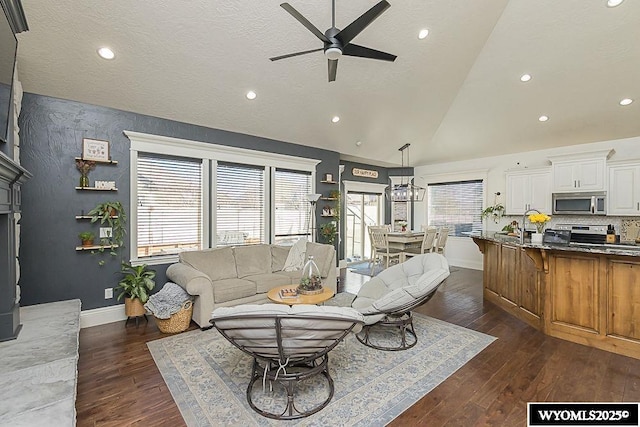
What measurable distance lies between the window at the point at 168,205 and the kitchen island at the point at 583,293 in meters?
4.70

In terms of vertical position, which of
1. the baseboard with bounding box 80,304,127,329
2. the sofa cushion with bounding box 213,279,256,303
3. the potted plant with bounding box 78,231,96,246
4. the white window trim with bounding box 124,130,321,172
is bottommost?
the baseboard with bounding box 80,304,127,329

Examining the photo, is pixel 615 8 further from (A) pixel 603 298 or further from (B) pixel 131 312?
(B) pixel 131 312

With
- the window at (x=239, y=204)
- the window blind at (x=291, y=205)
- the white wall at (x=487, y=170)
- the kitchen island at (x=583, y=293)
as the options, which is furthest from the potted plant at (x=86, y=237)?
the white wall at (x=487, y=170)

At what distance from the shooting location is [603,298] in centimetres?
309

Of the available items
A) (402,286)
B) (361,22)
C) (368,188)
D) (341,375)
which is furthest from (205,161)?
(368,188)

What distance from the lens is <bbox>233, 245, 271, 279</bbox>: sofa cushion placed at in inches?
182

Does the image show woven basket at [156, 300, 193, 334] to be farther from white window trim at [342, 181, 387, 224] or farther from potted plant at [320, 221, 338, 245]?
white window trim at [342, 181, 387, 224]

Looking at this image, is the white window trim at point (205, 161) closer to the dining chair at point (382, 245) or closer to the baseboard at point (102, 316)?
the baseboard at point (102, 316)

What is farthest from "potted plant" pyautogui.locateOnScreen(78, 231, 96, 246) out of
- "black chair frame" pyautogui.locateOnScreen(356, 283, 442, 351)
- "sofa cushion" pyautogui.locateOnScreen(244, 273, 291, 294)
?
"black chair frame" pyautogui.locateOnScreen(356, 283, 442, 351)

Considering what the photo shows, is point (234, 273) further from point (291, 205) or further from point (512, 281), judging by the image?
point (512, 281)

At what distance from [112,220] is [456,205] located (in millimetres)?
7784

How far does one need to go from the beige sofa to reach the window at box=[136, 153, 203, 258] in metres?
0.48

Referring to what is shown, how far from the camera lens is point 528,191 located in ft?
21.3

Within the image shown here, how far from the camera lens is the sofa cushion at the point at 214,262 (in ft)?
13.8
